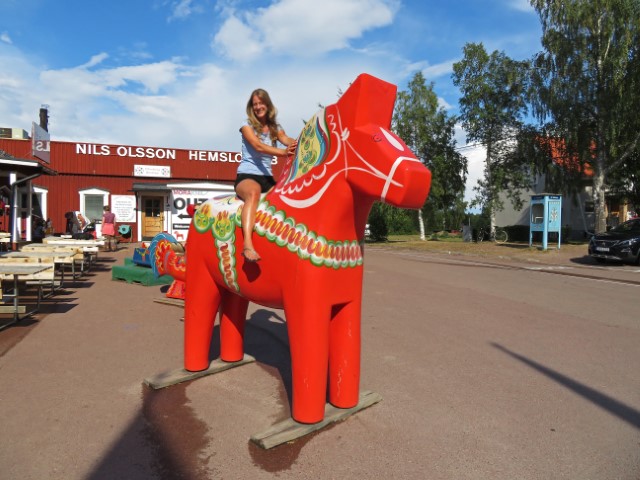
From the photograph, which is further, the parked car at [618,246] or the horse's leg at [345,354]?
the parked car at [618,246]

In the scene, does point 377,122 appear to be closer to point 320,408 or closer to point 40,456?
point 320,408

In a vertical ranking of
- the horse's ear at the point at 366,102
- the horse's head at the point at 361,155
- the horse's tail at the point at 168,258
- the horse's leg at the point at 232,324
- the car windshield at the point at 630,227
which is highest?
the horse's ear at the point at 366,102

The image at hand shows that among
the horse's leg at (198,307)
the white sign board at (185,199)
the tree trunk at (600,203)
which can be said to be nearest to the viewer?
the horse's leg at (198,307)

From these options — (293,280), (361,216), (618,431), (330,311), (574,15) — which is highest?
(574,15)

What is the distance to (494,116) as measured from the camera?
944 inches

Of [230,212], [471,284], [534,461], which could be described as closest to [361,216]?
[230,212]

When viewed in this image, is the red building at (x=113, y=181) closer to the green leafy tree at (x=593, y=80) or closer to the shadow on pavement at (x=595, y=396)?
the green leafy tree at (x=593, y=80)

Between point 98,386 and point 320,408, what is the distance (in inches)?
84.5

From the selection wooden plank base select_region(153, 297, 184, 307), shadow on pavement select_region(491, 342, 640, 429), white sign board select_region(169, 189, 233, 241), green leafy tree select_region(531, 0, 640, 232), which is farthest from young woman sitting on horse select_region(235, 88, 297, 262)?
green leafy tree select_region(531, 0, 640, 232)

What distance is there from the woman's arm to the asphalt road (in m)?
1.97

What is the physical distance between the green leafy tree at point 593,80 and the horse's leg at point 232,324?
20.8 meters

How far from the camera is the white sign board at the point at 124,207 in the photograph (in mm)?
23609

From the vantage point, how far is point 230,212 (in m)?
3.54

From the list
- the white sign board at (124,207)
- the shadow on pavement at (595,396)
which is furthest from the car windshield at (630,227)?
the white sign board at (124,207)
